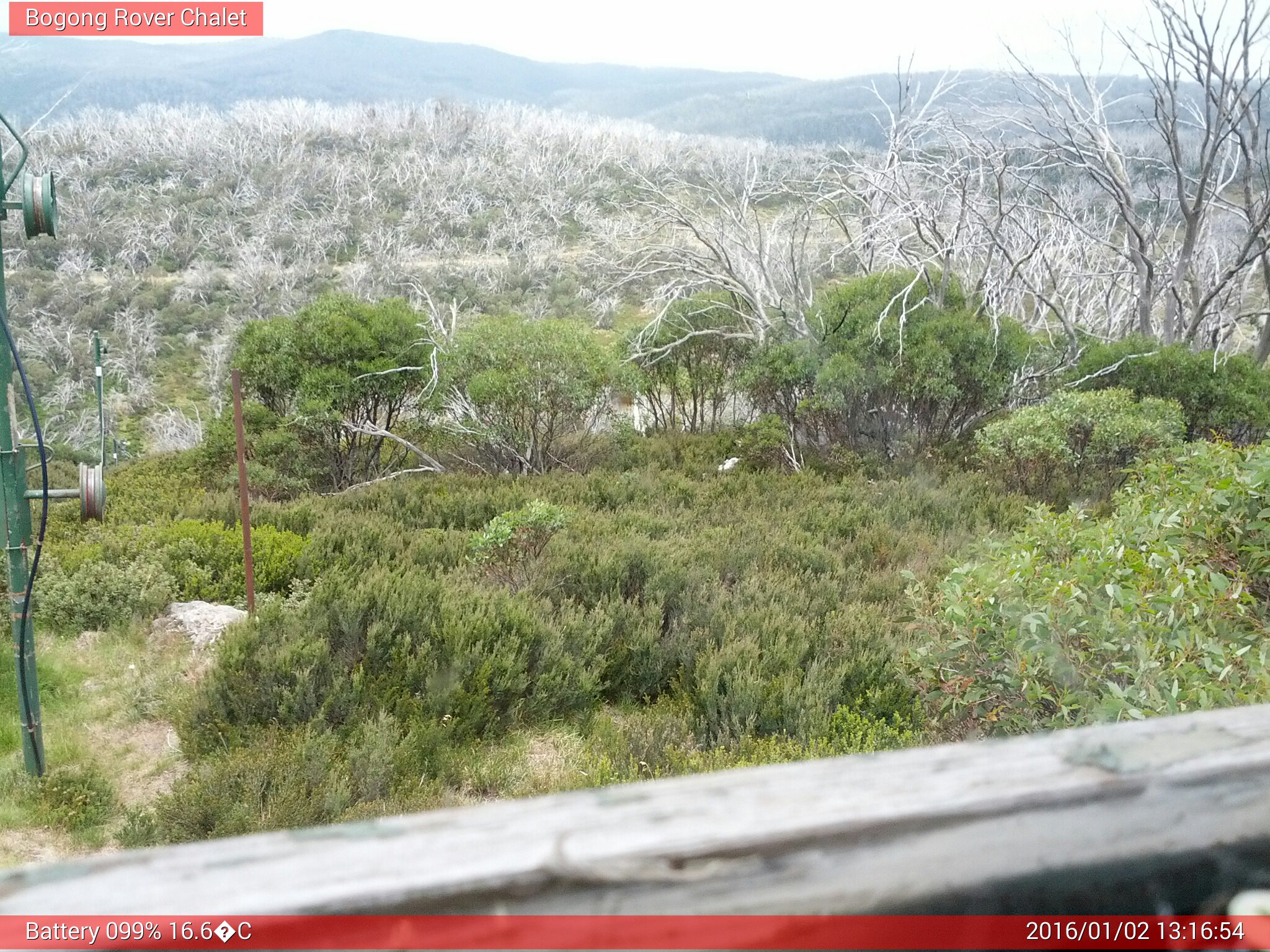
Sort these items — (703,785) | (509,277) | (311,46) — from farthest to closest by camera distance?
(311,46)
(509,277)
(703,785)

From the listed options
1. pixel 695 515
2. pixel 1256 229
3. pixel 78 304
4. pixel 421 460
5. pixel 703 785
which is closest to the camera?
pixel 703 785

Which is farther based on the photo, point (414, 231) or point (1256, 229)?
point (414, 231)

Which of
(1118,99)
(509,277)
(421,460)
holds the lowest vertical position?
Result: (421,460)

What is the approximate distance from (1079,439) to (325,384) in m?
8.70

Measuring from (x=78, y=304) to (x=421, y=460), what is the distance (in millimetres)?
19833

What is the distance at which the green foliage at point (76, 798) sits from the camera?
3.77 meters

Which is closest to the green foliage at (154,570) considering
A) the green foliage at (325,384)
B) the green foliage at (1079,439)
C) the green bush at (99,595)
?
the green bush at (99,595)

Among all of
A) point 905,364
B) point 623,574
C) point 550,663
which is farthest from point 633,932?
point 905,364

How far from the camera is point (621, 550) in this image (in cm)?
651

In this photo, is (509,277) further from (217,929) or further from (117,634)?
(217,929)

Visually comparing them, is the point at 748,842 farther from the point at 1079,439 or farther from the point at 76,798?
the point at 1079,439

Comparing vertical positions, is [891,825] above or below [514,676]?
above

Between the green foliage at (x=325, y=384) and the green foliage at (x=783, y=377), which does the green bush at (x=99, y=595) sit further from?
the green foliage at (x=783, y=377)

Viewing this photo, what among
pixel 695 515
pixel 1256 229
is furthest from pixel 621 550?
pixel 1256 229
